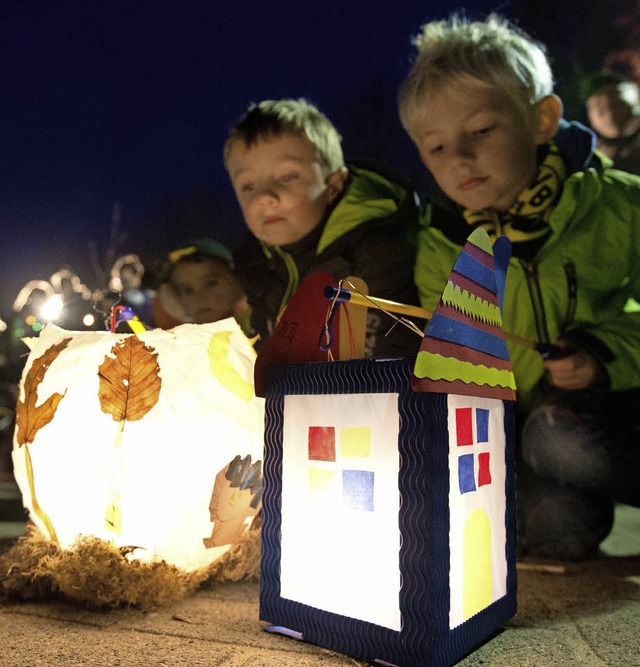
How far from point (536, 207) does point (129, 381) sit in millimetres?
1172

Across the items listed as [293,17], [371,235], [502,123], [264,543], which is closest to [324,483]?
[264,543]

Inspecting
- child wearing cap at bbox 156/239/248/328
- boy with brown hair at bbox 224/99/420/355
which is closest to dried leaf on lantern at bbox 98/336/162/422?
boy with brown hair at bbox 224/99/420/355

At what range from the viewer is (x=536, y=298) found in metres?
1.56

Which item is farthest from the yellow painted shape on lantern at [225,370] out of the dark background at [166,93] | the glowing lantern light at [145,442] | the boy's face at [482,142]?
the dark background at [166,93]

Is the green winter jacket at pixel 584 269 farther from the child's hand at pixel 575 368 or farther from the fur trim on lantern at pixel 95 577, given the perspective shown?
the fur trim on lantern at pixel 95 577

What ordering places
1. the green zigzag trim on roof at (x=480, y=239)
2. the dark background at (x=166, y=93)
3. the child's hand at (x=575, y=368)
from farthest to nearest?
the dark background at (x=166, y=93)
the child's hand at (x=575, y=368)
the green zigzag trim on roof at (x=480, y=239)

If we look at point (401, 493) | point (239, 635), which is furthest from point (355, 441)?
point (239, 635)

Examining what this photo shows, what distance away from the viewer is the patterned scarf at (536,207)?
157 centimetres

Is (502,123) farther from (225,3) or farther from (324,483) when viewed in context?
(225,3)

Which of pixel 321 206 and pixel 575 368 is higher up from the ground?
pixel 321 206

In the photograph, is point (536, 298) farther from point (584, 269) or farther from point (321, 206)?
point (321, 206)

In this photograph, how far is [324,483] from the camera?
89cm

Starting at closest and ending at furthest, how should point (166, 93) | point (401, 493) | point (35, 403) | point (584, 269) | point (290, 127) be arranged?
point (401, 493) → point (35, 403) → point (584, 269) → point (290, 127) → point (166, 93)

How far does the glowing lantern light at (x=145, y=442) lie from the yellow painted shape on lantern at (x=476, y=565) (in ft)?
1.43
